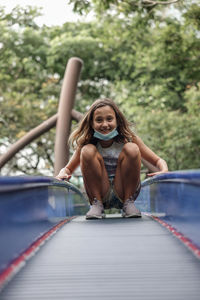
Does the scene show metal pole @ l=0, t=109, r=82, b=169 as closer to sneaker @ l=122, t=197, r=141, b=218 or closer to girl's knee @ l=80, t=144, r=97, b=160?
sneaker @ l=122, t=197, r=141, b=218

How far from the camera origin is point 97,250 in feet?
8.30

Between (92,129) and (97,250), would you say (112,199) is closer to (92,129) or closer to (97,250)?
(92,129)

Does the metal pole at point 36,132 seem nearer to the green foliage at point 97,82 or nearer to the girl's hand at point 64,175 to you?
the green foliage at point 97,82

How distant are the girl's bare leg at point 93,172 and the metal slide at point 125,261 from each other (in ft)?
1.82

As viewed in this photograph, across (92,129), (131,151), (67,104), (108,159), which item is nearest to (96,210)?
(108,159)

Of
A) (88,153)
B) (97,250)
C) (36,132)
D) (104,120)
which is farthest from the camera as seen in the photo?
(36,132)

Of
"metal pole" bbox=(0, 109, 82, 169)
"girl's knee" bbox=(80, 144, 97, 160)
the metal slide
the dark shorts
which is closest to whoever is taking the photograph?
the metal slide

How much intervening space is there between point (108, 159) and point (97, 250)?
1.67 metres

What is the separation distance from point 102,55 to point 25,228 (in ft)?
55.2

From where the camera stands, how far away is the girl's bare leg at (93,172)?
3.74 m

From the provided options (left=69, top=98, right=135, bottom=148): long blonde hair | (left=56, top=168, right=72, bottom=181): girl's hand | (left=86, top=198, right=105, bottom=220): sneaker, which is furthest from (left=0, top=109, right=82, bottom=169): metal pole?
(left=86, top=198, right=105, bottom=220): sneaker

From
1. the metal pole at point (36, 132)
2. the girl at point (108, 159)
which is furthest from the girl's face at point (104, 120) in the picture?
the metal pole at point (36, 132)

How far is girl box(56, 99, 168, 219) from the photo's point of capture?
3.80m

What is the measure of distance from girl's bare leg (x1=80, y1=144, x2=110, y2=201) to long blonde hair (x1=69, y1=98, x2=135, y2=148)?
1.07ft
